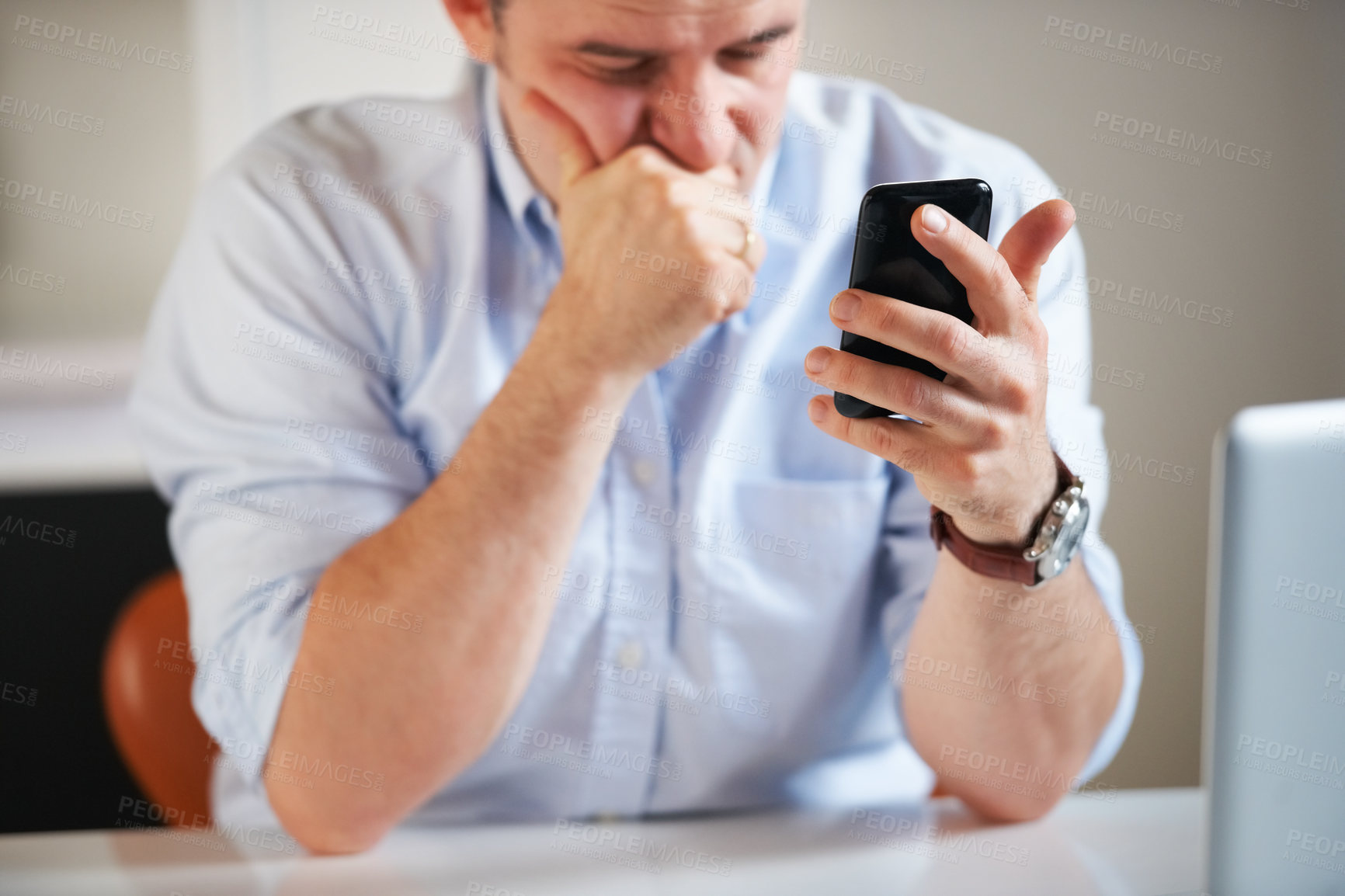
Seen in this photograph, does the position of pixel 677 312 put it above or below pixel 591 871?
above

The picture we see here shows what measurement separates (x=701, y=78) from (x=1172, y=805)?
734 mm

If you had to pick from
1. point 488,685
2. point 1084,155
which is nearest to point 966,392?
point 488,685

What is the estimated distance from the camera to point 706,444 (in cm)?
98

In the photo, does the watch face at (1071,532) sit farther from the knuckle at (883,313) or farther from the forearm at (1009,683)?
the knuckle at (883,313)

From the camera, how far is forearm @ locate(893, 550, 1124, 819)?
2.73 feet

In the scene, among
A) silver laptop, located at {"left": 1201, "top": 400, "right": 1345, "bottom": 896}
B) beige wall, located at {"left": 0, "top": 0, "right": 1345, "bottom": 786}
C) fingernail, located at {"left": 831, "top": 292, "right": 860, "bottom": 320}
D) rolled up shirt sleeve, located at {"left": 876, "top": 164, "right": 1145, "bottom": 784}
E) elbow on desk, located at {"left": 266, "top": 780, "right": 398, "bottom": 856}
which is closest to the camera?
silver laptop, located at {"left": 1201, "top": 400, "right": 1345, "bottom": 896}

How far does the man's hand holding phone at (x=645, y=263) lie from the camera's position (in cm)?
78

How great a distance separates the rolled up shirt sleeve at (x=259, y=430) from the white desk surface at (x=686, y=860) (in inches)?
5.8

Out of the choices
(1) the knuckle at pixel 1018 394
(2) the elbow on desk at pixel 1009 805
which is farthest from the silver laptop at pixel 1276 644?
(2) the elbow on desk at pixel 1009 805

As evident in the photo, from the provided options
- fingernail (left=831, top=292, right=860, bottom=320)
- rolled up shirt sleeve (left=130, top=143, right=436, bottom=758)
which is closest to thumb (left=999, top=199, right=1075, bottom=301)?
fingernail (left=831, top=292, right=860, bottom=320)

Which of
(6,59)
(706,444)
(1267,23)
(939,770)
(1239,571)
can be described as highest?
(1267,23)

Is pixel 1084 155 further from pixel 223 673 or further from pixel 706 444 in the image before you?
pixel 223 673

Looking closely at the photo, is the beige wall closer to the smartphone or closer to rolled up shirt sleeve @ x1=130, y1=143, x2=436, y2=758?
rolled up shirt sleeve @ x1=130, y1=143, x2=436, y2=758

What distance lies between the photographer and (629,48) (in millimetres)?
859
